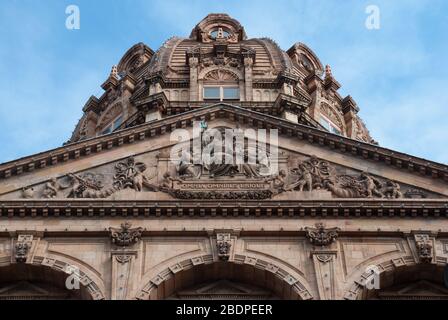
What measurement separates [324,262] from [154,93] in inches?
889

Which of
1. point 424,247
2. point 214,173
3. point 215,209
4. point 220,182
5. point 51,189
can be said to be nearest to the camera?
point 424,247

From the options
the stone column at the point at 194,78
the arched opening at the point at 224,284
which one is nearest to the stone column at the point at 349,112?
the stone column at the point at 194,78

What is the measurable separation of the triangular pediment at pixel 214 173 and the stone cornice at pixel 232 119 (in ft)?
0.12

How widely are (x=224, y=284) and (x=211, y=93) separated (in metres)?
22.6

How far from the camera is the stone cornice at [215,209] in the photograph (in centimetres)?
2944

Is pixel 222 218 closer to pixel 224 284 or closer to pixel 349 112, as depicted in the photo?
pixel 224 284

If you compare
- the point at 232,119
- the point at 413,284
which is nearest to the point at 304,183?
the point at 232,119

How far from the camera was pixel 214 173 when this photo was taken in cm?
3106

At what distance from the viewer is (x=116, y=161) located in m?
31.7

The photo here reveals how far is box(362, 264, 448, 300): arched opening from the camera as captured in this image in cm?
2853


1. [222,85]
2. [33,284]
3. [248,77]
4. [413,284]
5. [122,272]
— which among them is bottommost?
[413,284]

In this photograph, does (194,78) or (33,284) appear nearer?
(33,284)
